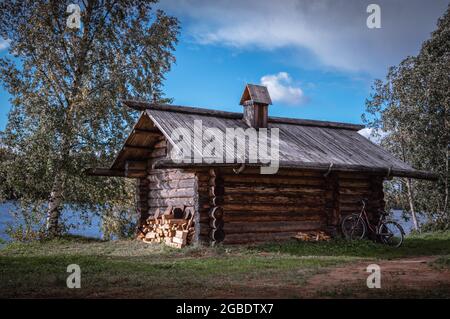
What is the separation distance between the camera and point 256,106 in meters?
16.3

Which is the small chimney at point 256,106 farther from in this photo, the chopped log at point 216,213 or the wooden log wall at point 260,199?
the chopped log at point 216,213

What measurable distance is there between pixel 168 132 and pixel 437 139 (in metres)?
15.4

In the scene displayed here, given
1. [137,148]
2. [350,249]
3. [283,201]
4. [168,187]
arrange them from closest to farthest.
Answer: [350,249] → [283,201] → [168,187] → [137,148]

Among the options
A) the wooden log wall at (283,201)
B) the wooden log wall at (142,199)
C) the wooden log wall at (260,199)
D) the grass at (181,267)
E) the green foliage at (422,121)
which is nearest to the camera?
the grass at (181,267)

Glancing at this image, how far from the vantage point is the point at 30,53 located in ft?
59.1

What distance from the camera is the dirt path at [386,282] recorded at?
6770 millimetres

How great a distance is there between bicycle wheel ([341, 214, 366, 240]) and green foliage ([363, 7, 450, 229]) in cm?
954

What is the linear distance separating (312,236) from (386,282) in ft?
21.9

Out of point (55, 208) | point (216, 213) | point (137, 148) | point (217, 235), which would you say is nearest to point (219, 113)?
point (137, 148)

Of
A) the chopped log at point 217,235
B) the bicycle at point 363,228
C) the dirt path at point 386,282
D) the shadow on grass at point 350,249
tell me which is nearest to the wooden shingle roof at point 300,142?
the bicycle at point 363,228

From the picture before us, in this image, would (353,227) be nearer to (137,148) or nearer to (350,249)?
(350,249)

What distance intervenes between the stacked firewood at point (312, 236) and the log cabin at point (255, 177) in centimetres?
18

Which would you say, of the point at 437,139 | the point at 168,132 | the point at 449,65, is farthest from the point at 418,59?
the point at 168,132
